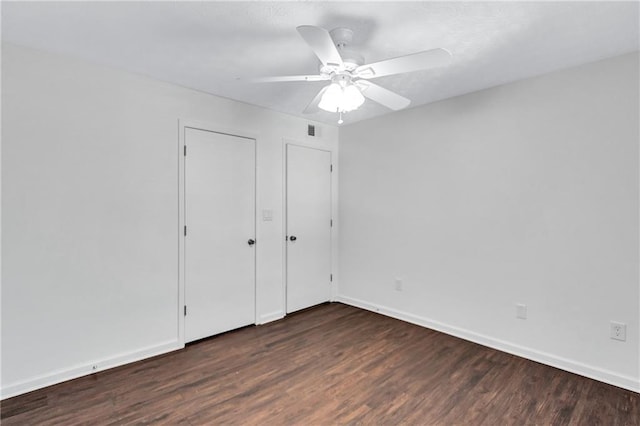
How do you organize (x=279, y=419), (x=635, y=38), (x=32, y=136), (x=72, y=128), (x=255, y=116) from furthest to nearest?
(x=255, y=116)
(x=72, y=128)
(x=32, y=136)
(x=635, y=38)
(x=279, y=419)

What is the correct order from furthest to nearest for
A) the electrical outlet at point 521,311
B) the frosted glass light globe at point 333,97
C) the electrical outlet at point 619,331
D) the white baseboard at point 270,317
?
the white baseboard at point 270,317, the electrical outlet at point 521,311, the electrical outlet at point 619,331, the frosted glass light globe at point 333,97

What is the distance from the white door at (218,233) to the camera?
119 inches

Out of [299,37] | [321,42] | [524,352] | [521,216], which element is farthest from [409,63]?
[524,352]

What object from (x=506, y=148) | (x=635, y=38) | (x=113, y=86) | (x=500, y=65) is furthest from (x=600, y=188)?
(x=113, y=86)

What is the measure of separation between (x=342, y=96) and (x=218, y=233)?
1881 millimetres

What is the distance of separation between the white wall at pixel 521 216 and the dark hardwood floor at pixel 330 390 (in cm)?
32

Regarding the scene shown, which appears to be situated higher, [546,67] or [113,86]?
[546,67]

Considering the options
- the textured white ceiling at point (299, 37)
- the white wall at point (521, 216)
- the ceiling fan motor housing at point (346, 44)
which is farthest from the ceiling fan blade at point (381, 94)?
the white wall at point (521, 216)

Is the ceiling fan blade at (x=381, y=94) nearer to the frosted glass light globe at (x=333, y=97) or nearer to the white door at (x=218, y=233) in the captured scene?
the frosted glass light globe at (x=333, y=97)

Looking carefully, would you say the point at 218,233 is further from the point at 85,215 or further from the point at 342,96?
the point at 342,96

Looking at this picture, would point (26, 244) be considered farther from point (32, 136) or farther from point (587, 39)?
point (587, 39)

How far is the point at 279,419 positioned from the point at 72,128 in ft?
8.17

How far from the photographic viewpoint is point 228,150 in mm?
3273

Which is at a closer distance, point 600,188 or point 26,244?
point 26,244
